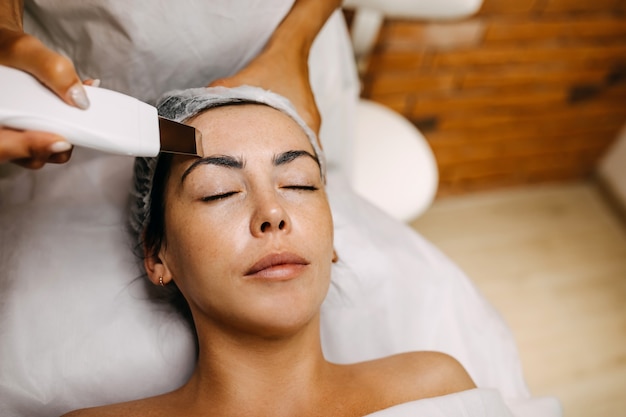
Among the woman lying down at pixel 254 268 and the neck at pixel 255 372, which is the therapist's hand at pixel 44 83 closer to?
the woman lying down at pixel 254 268

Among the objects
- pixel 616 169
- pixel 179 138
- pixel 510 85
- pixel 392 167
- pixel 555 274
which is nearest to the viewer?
pixel 179 138

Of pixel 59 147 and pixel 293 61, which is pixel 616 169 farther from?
pixel 59 147

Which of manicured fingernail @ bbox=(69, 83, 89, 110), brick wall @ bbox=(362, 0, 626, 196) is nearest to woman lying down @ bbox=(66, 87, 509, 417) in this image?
manicured fingernail @ bbox=(69, 83, 89, 110)

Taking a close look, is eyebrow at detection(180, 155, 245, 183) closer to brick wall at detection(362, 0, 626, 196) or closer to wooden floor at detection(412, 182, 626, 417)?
brick wall at detection(362, 0, 626, 196)

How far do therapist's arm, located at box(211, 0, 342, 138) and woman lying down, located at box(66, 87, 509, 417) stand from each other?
0.13 m

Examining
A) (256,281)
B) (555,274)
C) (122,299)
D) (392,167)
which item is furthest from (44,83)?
(555,274)

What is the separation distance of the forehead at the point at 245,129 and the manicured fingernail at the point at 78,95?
25 cm

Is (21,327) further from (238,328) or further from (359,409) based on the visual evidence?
(359,409)

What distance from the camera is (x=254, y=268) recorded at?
0.89 meters

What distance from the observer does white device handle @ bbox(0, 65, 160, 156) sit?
69 cm

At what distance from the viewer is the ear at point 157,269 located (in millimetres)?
1047

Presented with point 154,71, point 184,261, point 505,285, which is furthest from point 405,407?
point 505,285

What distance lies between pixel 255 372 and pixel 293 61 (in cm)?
67

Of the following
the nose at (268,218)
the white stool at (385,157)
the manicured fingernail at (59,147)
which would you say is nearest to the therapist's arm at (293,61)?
the white stool at (385,157)
